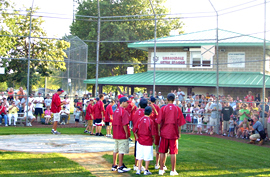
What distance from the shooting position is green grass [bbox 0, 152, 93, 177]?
7.27 metres

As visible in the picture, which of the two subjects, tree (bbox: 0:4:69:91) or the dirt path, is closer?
the dirt path

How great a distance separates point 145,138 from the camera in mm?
7738

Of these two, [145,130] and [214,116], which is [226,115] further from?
[145,130]

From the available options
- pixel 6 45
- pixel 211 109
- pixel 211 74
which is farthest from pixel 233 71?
pixel 6 45

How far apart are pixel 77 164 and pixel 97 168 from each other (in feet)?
1.86

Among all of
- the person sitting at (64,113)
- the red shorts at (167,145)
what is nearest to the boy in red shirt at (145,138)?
the red shorts at (167,145)

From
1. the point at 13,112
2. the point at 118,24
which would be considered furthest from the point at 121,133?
the point at 118,24

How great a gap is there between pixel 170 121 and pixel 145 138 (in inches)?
29.6

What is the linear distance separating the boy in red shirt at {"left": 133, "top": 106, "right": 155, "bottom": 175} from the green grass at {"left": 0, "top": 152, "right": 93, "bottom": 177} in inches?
50.9

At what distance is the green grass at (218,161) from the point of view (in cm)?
802

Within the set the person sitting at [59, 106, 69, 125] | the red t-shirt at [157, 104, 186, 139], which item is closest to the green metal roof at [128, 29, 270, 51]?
the person sitting at [59, 106, 69, 125]

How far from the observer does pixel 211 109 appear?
1680 cm

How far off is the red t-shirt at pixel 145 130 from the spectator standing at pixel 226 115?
9194 millimetres

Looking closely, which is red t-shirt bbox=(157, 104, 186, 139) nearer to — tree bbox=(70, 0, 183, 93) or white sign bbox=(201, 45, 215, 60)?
white sign bbox=(201, 45, 215, 60)
